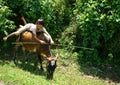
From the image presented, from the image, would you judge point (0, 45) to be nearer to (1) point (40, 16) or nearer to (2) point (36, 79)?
(1) point (40, 16)

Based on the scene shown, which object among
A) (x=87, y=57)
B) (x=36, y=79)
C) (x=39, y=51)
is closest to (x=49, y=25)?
(x=87, y=57)

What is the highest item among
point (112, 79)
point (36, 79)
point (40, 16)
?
point (40, 16)

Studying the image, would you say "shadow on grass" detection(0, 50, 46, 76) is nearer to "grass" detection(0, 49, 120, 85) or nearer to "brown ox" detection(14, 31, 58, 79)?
"grass" detection(0, 49, 120, 85)

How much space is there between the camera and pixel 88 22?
13.8 meters

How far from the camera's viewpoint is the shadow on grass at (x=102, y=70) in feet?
42.9

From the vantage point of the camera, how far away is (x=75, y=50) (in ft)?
48.1

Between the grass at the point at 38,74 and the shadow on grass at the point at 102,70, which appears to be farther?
the shadow on grass at the point at 102,70

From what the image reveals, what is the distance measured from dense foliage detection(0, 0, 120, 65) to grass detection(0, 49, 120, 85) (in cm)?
89

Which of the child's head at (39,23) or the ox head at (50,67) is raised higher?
the child's head at (39,23)

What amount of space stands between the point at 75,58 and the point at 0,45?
112 inches

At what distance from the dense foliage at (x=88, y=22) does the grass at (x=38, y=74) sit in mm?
893

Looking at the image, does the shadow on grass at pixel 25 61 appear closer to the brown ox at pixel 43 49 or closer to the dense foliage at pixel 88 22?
the brown ox at pixel 43 49

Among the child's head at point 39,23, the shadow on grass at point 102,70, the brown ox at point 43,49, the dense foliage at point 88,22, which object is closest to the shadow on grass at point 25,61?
the brown ox at point 43,49

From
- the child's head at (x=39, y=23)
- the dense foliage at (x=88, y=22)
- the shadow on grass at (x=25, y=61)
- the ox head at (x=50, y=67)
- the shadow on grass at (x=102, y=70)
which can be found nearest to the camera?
the ox head at (x=50, y=67)
